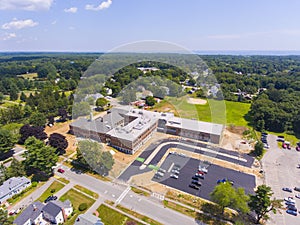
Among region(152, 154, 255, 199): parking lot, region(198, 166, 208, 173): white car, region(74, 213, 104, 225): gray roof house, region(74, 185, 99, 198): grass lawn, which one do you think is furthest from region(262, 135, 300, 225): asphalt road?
region(74, 185, 99, 198): grass lawn

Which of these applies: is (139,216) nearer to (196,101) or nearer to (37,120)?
(37,120)

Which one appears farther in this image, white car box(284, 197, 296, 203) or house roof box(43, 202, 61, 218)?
white car box(284, 197, 296, 203)

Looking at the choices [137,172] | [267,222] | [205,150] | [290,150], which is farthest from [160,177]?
[290,150]

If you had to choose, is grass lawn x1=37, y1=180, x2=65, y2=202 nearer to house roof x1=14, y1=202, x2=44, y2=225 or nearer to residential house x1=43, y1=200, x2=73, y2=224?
house roof x1=14, y1=202, x2=44, y2=225

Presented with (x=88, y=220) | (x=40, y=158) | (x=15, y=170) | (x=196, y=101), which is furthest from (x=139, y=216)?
(x=196, y=101)

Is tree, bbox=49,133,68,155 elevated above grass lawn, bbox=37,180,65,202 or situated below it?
above

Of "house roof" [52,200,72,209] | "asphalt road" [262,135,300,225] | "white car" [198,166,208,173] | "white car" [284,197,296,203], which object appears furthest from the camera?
"white car" [198,166,208,173]

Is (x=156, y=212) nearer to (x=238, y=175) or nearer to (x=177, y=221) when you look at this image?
(x=177, y=221)
